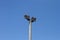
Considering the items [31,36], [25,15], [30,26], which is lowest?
[31,36]

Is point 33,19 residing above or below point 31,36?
above

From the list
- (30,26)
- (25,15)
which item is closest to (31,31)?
(30,26)

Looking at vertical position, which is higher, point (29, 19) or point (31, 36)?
point (29, 19)

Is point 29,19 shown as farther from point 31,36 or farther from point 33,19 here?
point 31,36

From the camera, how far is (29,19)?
3112cm

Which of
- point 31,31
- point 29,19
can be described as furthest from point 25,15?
point 31,31

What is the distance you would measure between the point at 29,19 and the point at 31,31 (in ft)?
8.74

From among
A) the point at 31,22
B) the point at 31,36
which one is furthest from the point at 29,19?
the point at 31,36

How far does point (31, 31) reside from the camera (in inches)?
1191

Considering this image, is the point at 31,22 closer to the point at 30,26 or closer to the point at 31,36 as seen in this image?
the point at 30,26

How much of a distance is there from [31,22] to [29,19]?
2.82ft

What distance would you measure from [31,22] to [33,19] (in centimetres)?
78

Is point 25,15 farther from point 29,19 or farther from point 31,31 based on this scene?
point 31,31

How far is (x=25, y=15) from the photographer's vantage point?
31.0 m
